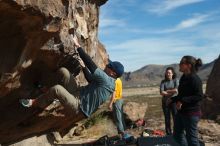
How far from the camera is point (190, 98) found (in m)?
8.75

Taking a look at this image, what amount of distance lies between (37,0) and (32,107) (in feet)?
7.98

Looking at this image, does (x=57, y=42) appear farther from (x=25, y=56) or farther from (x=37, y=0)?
(x=37, y=0)

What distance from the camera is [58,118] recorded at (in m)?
10.0

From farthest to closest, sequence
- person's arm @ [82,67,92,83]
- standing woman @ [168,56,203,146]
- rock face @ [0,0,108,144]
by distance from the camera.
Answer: standing woman @ [168,56,203,146] → person's arm @ [82,67,92,83] → rock face @ [0,0,108,144]

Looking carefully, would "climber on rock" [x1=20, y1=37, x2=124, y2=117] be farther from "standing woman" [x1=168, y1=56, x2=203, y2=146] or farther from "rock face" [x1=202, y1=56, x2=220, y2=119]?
"rock face" [x1=202, y1=56, x2=220, y2=119]

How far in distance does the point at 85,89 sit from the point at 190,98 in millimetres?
1919

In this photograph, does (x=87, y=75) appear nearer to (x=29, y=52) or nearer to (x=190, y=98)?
(x=29, y=52)

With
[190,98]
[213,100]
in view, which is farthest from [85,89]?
[213,100]

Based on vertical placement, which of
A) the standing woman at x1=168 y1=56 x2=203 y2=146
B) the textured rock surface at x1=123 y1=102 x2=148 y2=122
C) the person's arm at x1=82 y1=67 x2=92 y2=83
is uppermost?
the person's arm at x1=82 y1=67 x2=92 y2=83

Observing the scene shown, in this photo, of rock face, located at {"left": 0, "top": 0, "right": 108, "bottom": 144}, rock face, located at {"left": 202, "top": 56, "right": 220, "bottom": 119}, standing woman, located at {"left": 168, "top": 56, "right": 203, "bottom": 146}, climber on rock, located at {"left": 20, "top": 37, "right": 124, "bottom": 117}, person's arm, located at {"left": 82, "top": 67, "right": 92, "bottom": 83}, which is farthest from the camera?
rock face, located at {"left": 202, "top": 56, "right": 220, "bottom": 119}

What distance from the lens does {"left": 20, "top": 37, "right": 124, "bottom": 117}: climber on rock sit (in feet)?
27.3

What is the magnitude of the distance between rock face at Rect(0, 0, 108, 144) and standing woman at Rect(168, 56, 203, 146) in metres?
2.05

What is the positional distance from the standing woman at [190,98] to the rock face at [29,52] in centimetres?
205

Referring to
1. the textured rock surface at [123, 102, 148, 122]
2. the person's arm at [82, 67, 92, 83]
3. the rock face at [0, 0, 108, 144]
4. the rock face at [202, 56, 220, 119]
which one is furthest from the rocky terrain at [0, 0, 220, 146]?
the rock face at [202, 56, 220, 119]
